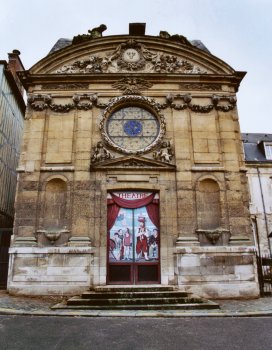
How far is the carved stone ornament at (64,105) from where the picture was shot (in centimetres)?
→ 1066

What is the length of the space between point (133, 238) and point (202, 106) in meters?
5.17

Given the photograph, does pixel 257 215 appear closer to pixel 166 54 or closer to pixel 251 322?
pixel 166 54

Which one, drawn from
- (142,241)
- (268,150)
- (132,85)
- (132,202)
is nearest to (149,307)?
(142,241)

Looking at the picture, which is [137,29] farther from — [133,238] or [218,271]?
[218,271]

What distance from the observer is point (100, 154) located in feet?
33.2

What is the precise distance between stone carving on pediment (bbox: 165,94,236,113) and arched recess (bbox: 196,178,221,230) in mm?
2616

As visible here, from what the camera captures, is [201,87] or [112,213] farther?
[201,87]

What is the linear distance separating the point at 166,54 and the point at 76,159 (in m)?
5.30

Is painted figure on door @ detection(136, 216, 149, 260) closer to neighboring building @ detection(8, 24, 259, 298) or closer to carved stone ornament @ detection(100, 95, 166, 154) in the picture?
neighboring building @ detection(8, 24, 259, 298)

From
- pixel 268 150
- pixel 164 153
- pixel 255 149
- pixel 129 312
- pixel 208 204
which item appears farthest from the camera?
pixel 255 149

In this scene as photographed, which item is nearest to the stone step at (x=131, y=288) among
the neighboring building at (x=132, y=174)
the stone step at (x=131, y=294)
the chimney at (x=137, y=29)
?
the stone step at (x=131, y=294)

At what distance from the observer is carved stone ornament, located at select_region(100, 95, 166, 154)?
1050 centimetres

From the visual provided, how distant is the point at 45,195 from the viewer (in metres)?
9.88

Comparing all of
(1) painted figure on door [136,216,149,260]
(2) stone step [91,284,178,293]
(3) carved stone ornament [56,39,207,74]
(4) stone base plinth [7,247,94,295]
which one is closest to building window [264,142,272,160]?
(3) carved stone ornament [56,39,207,74]
